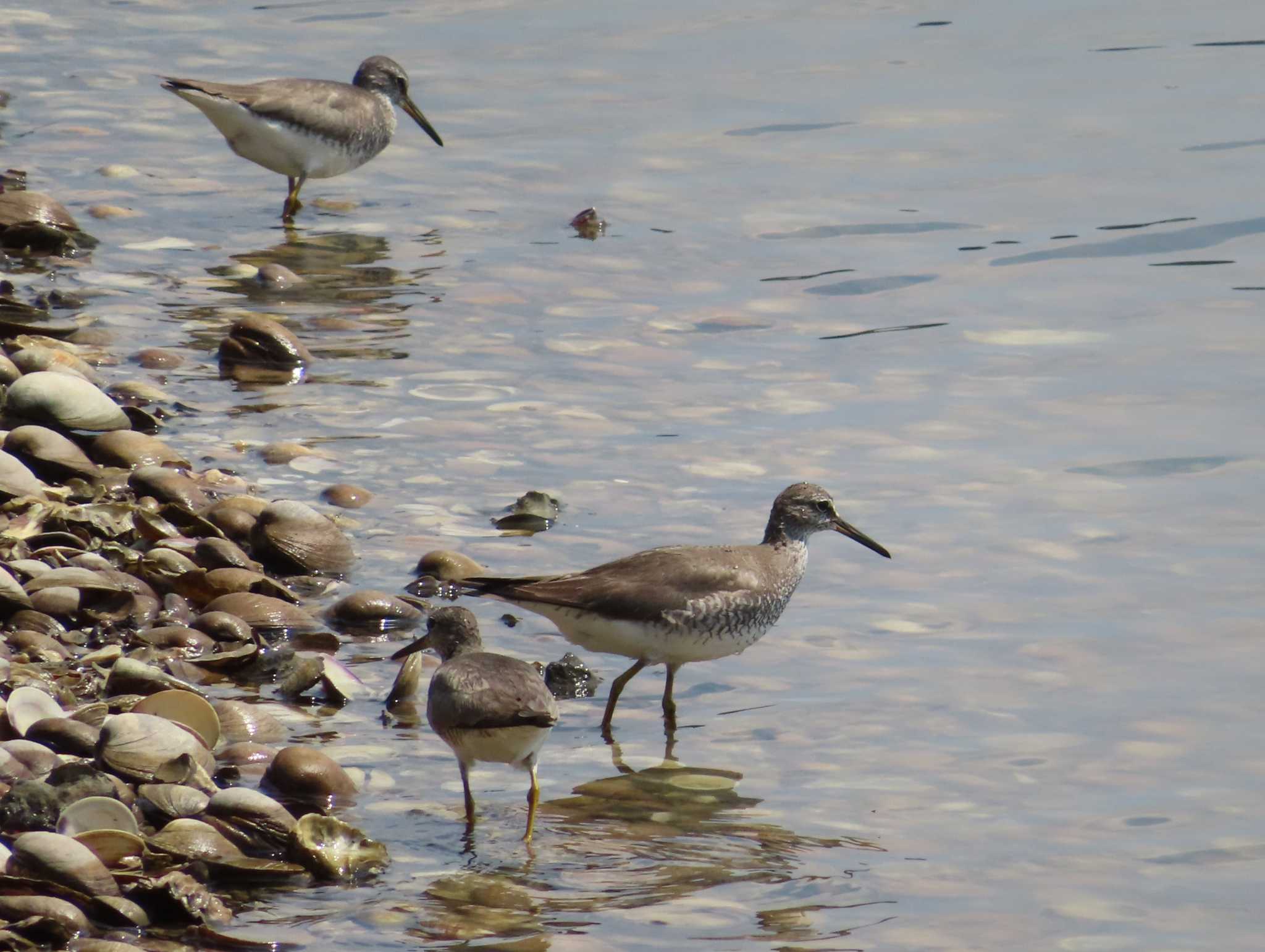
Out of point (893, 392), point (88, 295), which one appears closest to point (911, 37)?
point (893, 392)

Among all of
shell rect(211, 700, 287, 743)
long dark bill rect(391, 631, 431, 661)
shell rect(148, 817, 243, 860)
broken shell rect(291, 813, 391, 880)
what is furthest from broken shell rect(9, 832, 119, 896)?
long dark bill rect(391, 631, 431, 661)

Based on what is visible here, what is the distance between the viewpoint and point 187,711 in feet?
20.6

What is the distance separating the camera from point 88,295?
1165 cm

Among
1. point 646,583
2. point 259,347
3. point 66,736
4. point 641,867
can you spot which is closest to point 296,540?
point 646,583

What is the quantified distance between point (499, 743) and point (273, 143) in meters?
9.06

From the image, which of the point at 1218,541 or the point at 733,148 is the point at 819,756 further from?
the point at 733,148

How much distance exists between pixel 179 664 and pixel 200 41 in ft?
45.1

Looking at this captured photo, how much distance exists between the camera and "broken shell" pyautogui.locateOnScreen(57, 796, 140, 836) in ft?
17.7

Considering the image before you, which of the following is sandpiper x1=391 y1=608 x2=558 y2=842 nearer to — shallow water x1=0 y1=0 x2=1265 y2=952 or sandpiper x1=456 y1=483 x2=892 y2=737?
shallow water x1=0 y1=0 x2=1265 y2=952

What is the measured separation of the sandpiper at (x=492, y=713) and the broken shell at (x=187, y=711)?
2.51ft

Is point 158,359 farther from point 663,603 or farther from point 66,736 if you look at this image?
point 66,736

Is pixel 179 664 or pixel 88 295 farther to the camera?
pixel 88 295

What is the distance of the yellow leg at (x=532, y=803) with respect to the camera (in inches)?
243

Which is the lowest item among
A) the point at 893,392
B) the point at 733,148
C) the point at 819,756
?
the point at 819,756
